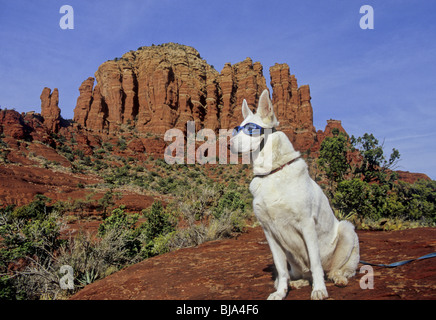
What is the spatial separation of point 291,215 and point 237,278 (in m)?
1.87

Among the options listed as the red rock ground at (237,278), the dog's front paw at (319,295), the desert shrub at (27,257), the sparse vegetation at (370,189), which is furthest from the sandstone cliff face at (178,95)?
the dog's front paw at (319,295)

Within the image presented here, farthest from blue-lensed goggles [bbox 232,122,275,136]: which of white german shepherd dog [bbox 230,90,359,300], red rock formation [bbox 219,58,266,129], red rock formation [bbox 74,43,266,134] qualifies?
red rock formation [bbox 219,58,266,129]

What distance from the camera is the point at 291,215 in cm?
236

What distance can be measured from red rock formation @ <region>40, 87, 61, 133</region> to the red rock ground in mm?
68447

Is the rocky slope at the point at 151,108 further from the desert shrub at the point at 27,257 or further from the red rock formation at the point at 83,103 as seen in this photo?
the desert shrub at the point at 27,257

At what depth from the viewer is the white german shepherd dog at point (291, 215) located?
235 centimetres

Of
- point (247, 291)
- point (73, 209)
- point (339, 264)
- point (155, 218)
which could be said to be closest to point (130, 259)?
point (155, 218)

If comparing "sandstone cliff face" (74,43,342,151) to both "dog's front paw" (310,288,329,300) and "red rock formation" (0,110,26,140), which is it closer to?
"red rock formation" (0,110,26,140)

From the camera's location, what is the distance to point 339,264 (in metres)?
2.81

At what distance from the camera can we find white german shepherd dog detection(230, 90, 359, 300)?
2350mm

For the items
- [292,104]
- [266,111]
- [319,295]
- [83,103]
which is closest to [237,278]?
[319,295]

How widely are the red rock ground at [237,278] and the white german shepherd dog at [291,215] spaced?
20 cm

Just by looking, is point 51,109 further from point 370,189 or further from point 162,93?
point 370,189
